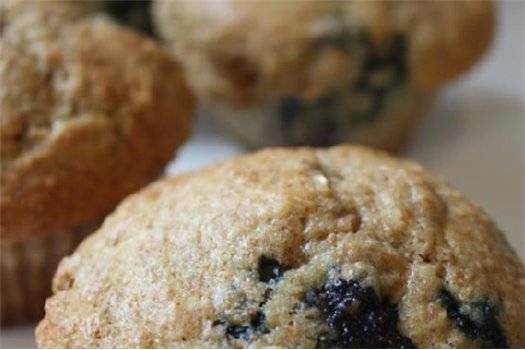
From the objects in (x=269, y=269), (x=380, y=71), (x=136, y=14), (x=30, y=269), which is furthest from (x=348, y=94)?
(x=269, y=269)

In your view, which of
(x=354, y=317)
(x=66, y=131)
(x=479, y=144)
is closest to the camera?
(x=354, y=317)

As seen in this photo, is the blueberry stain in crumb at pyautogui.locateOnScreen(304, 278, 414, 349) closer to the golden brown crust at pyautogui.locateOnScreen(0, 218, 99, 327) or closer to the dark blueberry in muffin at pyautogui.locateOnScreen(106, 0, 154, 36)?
the golden brown crust at pyautogui.locateOnScreen(0, 218, 99, 327)

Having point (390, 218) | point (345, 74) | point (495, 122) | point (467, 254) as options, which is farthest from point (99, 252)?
point (495, 122)

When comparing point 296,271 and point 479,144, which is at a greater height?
point 479,144

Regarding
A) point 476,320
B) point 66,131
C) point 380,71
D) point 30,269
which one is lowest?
point 476,320

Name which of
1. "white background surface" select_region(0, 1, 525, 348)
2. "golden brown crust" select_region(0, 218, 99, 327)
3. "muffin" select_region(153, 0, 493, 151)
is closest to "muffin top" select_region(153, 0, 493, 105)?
"muffin" select_region(153, 0, 493, 151)

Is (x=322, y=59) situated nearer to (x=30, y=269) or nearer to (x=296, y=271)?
(x=30, y=269)
